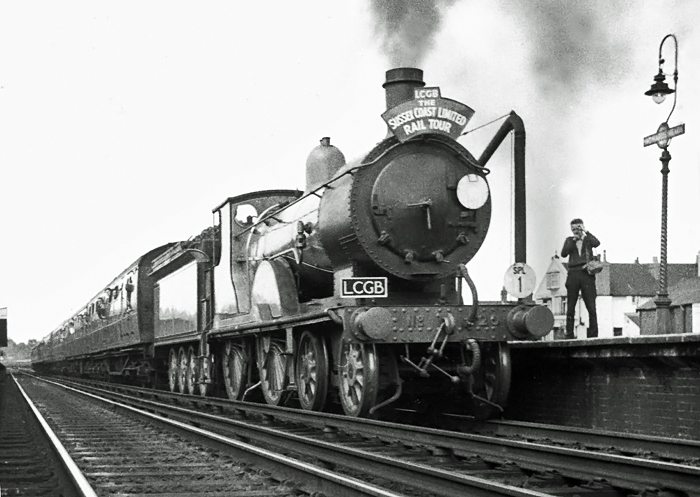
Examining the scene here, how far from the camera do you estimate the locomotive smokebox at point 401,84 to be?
10484 millimetres

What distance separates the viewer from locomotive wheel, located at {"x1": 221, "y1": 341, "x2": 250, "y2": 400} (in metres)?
14.1

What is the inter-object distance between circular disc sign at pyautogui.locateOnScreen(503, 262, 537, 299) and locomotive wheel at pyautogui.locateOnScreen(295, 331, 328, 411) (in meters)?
2.14

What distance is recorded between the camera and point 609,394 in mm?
9500

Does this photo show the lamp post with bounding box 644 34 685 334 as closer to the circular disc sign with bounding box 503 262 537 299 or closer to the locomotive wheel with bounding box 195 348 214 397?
the circular disc sign with bounding box 503 262 537 299

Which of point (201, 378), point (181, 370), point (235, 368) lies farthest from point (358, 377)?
point (181, 370)

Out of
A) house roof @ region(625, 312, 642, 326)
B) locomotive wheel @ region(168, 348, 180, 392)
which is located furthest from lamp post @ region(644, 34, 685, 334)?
house roof @ region(625, 312, 642, 326)

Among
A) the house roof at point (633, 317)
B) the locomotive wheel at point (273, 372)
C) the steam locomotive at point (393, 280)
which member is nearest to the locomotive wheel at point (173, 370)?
the steam locomotive at point (393, 280)

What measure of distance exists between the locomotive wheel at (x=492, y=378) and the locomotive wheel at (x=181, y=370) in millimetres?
8745

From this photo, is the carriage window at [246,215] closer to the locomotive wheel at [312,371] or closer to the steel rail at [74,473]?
the locomotive wheel at [312,371]

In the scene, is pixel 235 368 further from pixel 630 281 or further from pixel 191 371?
pixel 630 281

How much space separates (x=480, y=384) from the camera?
10250 millimetres

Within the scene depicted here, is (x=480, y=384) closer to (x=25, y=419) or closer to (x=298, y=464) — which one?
(x=298, y=464)

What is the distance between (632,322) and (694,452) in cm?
6294

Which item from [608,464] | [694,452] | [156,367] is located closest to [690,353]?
[694,452]
